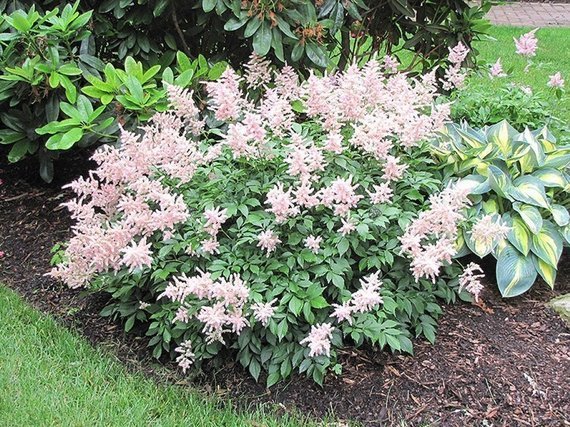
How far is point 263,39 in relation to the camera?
3363 mm

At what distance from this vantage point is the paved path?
10.5m

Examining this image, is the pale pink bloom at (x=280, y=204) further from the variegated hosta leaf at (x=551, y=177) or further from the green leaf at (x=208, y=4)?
the variegated hosta leaf at (x=551, y=177)

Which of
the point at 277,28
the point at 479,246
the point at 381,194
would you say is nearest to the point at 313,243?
the point at 381,194

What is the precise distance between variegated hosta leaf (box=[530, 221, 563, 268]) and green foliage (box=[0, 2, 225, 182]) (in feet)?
5.77

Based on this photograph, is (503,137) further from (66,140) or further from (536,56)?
(536,56)

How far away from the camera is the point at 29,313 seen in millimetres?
3176

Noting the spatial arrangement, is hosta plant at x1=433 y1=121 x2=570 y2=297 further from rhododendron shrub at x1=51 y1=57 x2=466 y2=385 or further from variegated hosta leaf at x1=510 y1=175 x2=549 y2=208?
rhododendron shrub at x1=51 y1=57 x2=466 y2=385

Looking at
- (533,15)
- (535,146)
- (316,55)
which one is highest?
(316,55)

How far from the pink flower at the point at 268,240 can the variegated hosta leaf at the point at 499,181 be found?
108cm

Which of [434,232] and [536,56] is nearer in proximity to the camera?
[434,232]

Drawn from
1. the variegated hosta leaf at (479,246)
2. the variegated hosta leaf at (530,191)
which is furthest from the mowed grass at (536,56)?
the variegated hosta leaf at (479,246)

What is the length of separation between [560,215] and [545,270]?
27cm

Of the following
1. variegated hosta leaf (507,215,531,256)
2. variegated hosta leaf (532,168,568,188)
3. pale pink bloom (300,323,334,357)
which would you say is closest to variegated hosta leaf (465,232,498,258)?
variegated hosta leaf (507,215,531,256)

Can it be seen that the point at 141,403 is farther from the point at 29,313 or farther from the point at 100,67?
the point at 100,67
